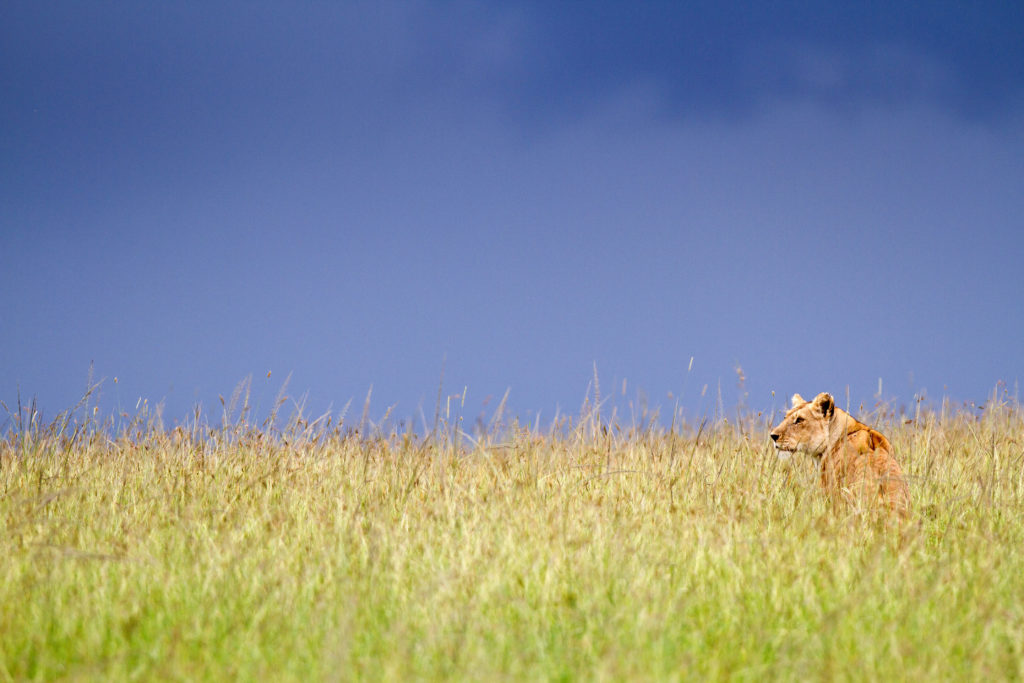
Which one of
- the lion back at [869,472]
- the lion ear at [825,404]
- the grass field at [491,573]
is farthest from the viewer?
the lion ear at [825,404]

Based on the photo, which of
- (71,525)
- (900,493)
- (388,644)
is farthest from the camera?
(900,493)

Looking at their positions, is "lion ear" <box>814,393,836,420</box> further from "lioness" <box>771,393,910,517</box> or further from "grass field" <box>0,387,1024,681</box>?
"grass field" <box>0,387,1024,681</box>

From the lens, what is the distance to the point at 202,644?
3.36 m

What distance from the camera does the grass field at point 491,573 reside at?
3227mm

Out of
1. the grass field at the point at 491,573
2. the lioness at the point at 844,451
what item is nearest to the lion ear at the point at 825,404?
the lioness at the point at 844,451

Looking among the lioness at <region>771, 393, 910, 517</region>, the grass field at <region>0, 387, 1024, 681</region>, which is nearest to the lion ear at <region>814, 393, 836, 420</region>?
the lioness at <region>771, 393, 910, 517</region>

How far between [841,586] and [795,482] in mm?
2292

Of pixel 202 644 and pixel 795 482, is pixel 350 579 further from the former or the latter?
A: pixel 795 482

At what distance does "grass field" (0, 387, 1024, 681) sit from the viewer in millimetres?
3227

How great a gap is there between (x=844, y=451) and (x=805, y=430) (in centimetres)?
76

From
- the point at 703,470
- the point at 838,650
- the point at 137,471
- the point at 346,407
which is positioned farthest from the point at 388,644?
the point at 137,471

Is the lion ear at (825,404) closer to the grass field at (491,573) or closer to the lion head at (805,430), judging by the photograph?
the lion head at (805,430)

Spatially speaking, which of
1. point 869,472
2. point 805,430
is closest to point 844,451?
point 869,472

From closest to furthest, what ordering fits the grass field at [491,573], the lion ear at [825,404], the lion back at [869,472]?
1. the grass field at [491,573]
2. the lion back at [869,472]
3. the lion ear at [825,404]
